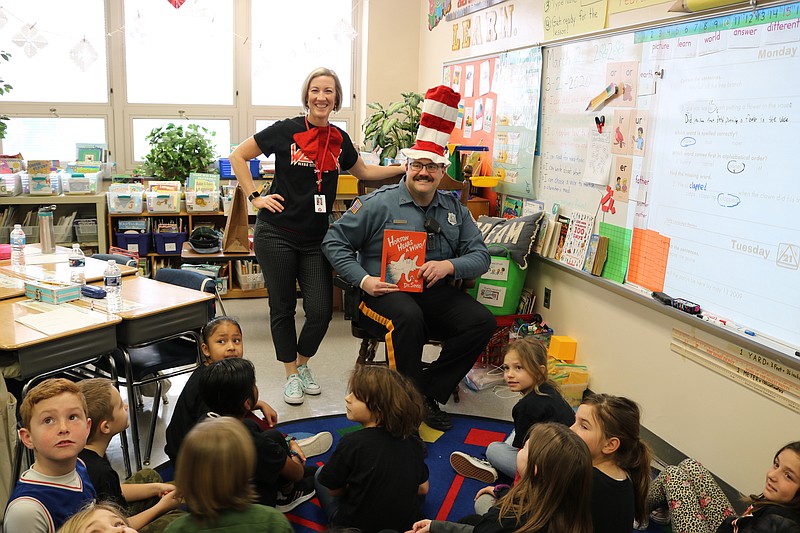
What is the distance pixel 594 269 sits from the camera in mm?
3785

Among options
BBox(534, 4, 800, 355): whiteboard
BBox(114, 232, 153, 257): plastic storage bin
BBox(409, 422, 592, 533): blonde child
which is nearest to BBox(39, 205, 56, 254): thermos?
BBox(114, 232, 153, 257): plastic storage bin

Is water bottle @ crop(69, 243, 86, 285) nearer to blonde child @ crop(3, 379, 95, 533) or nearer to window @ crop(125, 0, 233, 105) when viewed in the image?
blonde child @ crop(3, 379, 95, 533)

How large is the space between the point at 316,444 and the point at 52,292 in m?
1.27

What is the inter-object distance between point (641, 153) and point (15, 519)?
2.91m

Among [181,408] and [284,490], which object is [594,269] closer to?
[284,490]

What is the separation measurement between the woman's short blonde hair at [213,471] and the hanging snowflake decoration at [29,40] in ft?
17.2

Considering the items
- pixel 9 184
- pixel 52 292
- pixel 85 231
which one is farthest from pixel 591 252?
pixel 9 184

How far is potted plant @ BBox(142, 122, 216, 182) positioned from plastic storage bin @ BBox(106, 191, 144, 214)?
62cm

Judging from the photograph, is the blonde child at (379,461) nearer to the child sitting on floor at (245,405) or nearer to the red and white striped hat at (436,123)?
the child sitting on floor at (245,405)

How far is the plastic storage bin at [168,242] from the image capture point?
5.43m

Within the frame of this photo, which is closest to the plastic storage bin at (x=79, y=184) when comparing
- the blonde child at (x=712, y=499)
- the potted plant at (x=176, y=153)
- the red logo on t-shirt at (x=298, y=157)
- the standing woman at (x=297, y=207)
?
the potted plant at (x=176, y=153)

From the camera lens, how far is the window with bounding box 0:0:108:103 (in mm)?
5871

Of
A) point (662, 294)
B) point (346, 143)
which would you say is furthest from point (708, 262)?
point (346, 143)

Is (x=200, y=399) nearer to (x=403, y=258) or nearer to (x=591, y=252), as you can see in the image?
(x=403, y=258)
